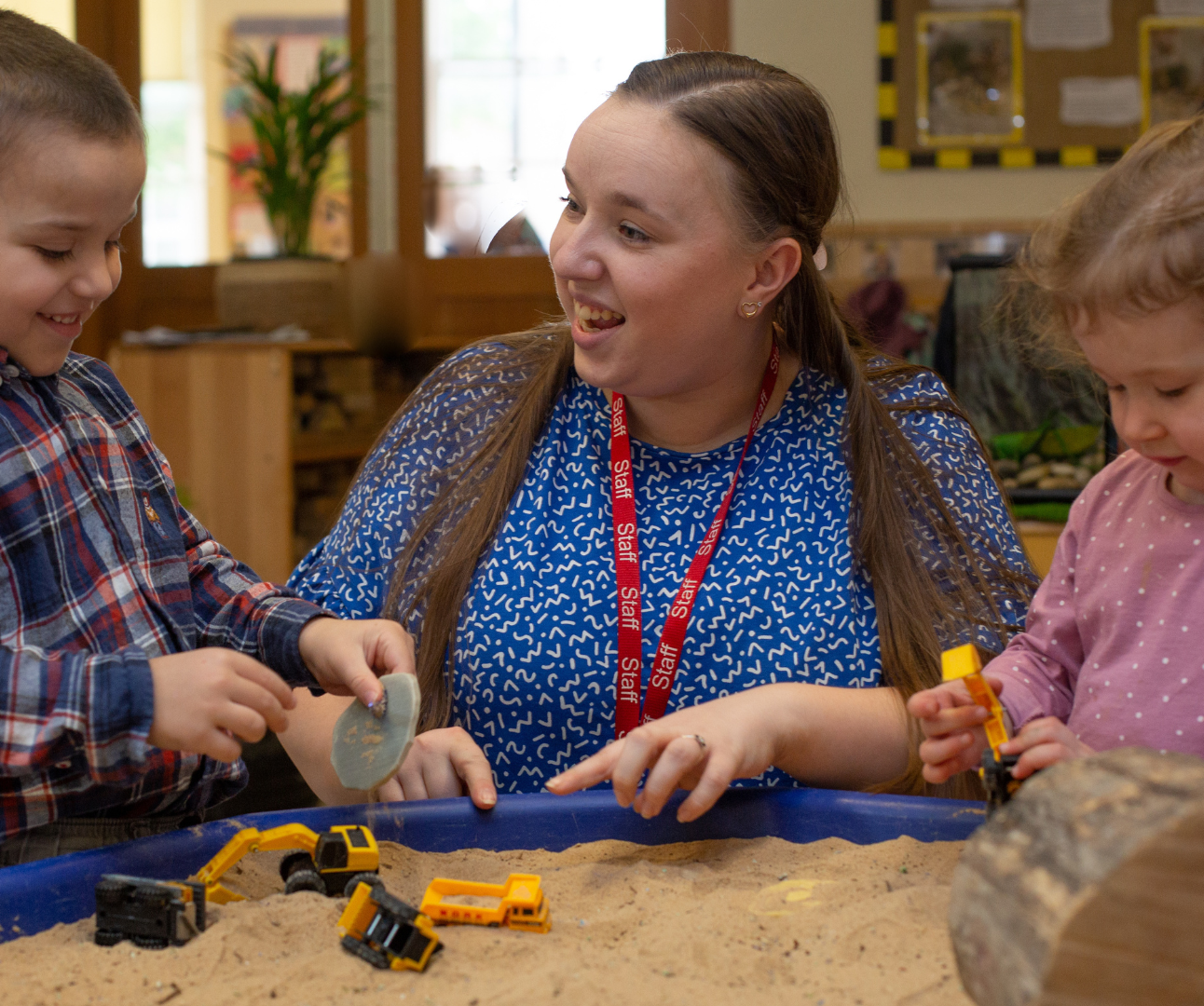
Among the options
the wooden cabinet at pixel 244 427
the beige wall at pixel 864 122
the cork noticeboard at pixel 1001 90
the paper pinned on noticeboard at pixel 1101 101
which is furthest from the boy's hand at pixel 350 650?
the paper pinned on noticeboard at pixel 1101 101

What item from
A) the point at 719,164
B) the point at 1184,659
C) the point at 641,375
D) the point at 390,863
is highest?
the point at 719,164

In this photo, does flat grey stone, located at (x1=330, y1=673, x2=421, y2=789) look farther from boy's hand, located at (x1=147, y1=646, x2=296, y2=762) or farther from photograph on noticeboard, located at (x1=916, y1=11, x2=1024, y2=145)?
photograph on noticeboard, located at (x1=916, y1=11, x2=1024, y2=145)

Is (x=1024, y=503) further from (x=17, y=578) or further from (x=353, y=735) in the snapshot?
(x=17, y=578)

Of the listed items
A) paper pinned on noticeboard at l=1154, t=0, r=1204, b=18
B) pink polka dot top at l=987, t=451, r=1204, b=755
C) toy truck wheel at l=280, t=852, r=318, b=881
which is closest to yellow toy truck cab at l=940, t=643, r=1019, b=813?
pink polka dot top at l=987, t=451, r=1204, b=755

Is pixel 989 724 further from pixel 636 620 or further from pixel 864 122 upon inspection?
pixel 864 122

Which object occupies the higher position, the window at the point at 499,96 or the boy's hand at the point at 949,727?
the window at the point at 499,96

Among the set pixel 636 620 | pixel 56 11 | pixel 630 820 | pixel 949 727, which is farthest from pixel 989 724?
pixel 56 11

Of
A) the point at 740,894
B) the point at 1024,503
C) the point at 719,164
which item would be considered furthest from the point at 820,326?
the point at 1024,503

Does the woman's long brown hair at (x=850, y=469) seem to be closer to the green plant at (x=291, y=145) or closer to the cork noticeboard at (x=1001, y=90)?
the cork noticeboard at (x=1001, y=90)

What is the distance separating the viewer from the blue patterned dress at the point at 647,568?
118 cm

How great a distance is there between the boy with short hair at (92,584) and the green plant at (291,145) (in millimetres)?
2774

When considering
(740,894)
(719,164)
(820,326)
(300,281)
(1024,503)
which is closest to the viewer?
(740,894)

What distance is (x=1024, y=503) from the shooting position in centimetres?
238

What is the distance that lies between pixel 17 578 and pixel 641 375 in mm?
577
